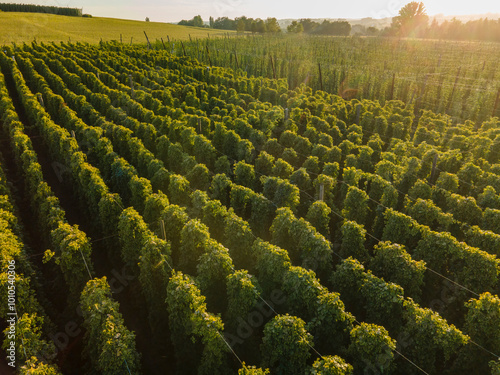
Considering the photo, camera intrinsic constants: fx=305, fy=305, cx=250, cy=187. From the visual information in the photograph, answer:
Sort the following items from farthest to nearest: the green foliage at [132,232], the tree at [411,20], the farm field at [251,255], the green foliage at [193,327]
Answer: the tree at [411,20] → the green foliage at [132,232] → the farm field at [251,255] → the green foliage at [193,327]

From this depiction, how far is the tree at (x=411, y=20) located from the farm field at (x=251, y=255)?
73.4 metres

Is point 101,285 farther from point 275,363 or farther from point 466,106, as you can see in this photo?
point 466,106

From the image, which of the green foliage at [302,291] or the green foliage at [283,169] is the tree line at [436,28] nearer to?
the green foliage at [283,169]

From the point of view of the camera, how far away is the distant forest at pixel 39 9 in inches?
3771

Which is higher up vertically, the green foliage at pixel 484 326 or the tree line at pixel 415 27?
the tree line at pixel 415 27

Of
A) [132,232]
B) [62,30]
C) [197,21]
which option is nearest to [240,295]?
[132,232]

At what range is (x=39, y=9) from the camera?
9962 cm

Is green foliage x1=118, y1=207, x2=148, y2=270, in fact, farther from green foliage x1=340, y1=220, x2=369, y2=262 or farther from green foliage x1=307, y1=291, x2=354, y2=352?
green foliage x1=340, y1=220, x2=369, y2=262

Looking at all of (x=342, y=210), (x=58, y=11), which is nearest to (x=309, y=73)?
(x=342, y=210)

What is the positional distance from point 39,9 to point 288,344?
13126cm

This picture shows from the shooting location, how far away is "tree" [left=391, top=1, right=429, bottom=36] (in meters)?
77.2

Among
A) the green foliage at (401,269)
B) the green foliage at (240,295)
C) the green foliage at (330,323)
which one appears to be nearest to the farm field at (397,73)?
the green foliage at (401,269)

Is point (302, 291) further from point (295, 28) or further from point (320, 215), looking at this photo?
point (295, 28)

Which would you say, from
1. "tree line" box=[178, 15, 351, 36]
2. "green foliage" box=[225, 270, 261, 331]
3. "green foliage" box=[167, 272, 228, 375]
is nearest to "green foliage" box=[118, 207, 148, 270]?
"green foliage" box=[167, 272, 228, 375]
